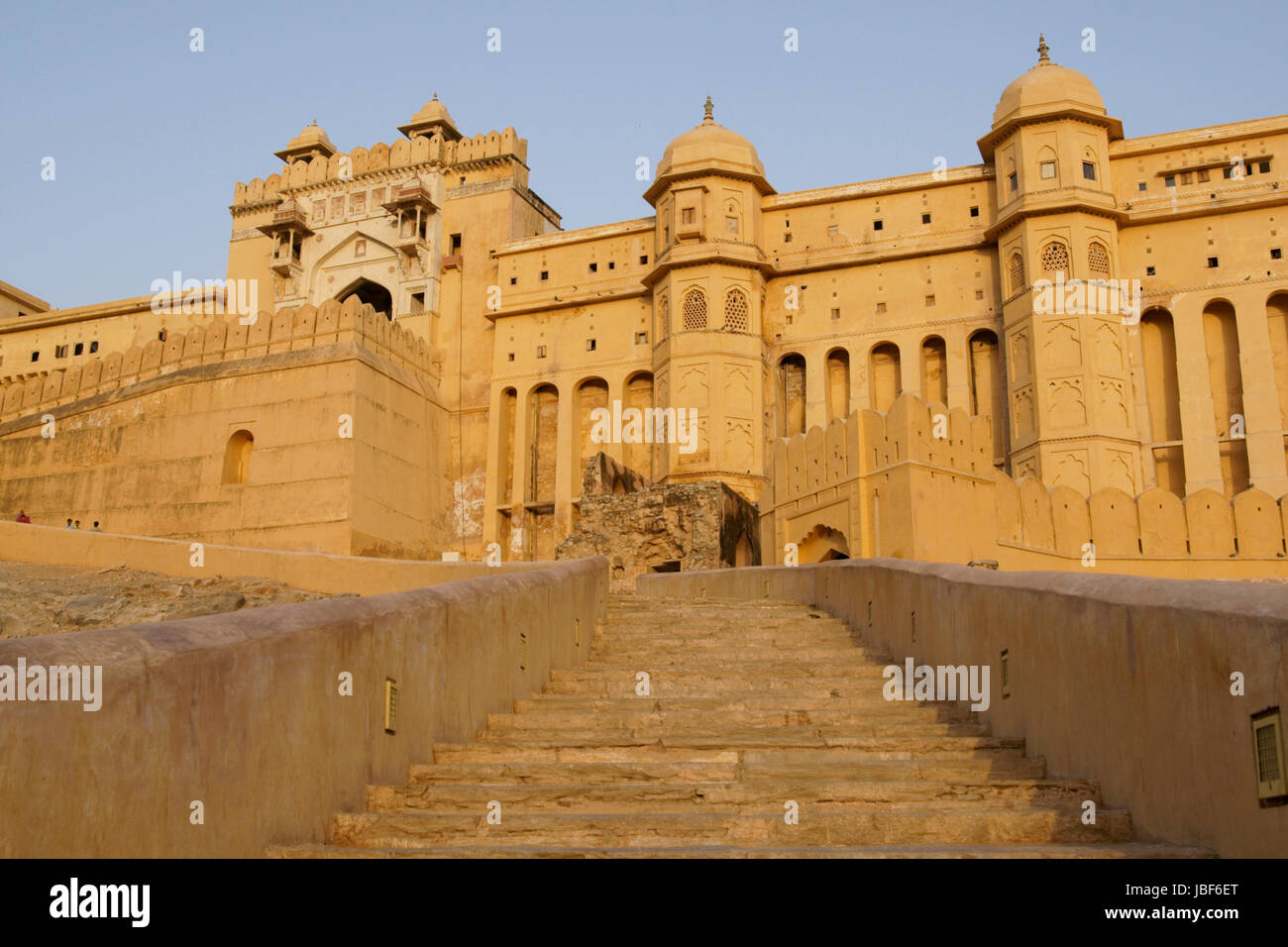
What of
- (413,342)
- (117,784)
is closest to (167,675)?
(117,784)

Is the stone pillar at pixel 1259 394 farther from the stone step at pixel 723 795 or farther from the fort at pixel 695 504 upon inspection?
the stone step at pixel 723 795

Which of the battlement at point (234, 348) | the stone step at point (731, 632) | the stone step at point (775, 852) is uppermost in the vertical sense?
the battlement at point (234, 348)

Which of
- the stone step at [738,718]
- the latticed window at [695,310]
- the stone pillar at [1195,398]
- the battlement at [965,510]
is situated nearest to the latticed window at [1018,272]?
the stone pillar at [1195,398]

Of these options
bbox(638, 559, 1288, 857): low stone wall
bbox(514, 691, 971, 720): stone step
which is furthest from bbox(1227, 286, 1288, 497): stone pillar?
bbox(514, 691, 971, 720): stone step

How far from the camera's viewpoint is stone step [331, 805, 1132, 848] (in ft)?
16.3

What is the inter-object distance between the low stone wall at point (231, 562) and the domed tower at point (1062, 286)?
14.6 metres

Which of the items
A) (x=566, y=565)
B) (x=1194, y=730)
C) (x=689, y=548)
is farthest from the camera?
(x=689, y=548)

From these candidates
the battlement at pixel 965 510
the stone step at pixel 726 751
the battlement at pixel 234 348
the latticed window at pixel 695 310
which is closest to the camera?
the stone step at pixel 726 751

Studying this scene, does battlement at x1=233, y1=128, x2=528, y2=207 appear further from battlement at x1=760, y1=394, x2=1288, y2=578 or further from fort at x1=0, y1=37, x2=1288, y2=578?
battlement at x1=760, y1=394, x2=1288, y2=578

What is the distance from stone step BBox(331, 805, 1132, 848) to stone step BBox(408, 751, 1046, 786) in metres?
0.61

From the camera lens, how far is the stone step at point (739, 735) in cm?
636

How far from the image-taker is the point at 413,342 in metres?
35.7
